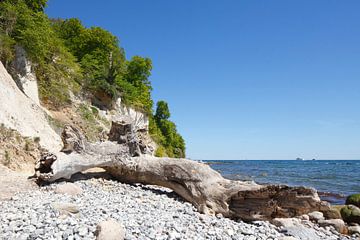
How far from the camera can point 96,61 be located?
71.7 ft

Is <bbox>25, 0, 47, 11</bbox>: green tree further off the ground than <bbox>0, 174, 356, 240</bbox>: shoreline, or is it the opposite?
<bbox>25, 0, 47, 11</bbox>: green tree

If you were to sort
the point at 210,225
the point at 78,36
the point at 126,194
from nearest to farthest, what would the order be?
1. the point at 210,225
2. the point at 126,194
3. the point at 78,36

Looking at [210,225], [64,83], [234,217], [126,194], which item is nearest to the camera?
[210,225]

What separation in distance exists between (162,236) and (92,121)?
13466mm

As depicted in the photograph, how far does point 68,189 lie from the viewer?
695cm

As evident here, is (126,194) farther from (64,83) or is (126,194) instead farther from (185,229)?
(64,83)

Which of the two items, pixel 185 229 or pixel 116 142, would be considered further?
pixel 116 142

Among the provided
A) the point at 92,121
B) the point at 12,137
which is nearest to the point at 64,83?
the point at 92,121

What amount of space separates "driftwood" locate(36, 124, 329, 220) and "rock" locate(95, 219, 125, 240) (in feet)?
9.63

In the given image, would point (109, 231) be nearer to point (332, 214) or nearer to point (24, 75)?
point (332, 214)

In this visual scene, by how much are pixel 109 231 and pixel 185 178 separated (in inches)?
144

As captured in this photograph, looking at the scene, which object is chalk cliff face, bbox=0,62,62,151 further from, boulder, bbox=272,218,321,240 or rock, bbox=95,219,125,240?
boulder, bbox=272,218,321,240

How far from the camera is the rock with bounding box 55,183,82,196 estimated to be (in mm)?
6859

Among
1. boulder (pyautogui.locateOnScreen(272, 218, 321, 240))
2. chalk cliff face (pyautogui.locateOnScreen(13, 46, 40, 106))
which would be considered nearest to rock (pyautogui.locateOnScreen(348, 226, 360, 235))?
boulder (pyautogui.locateOnScreen(272, 218, 321, 240))
